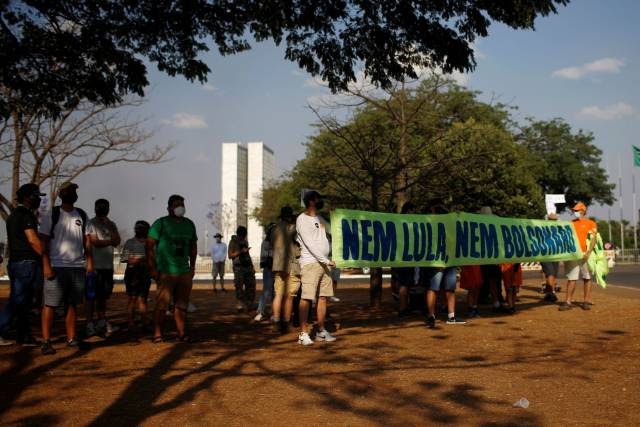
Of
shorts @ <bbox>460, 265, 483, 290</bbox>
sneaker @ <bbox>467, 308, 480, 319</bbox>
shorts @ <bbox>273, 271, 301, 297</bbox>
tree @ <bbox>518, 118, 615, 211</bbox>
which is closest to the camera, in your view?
shorts @ <bbox>273, 271, 301, 297</bbox>

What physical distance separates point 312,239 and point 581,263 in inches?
256

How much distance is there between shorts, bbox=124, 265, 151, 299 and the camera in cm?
969

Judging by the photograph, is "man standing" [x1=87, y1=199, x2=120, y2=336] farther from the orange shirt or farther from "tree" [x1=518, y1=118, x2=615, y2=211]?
"tree" [x1=518, y1=118, x2=615, y2=211]

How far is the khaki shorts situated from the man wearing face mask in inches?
56.5

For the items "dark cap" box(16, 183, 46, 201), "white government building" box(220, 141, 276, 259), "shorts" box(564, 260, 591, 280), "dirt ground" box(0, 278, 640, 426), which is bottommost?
"dirt ground" box(0, 278, 640, 426)

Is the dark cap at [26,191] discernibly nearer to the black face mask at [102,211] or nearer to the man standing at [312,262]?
the black face mask at [102,211]

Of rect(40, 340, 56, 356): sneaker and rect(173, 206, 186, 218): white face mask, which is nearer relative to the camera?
rect(40, 340, 56, 356): sneaker

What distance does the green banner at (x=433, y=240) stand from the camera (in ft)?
28.8

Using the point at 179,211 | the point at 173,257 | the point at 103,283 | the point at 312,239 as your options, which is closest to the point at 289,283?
the point at 312,239

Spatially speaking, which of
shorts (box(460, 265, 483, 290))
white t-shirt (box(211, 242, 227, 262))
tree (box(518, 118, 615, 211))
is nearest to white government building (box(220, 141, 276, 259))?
tree (box(518, 118, 615, 211))

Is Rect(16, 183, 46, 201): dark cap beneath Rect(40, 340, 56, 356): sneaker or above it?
above

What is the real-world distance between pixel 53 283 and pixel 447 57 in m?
6.35

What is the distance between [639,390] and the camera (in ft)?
18.3

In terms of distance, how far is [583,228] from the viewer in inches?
487
